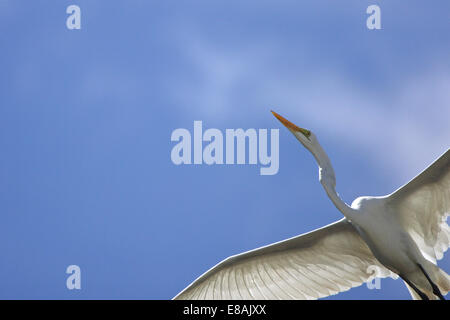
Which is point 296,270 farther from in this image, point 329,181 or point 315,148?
point 315,148

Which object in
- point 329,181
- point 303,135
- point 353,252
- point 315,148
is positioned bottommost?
point 353,252

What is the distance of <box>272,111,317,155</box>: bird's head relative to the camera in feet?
30.1

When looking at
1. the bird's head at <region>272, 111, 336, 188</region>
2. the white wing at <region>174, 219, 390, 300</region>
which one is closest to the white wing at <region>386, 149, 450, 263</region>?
the white wing at <region>174, 219, 390, 300</region>

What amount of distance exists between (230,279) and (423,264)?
288 centimetres

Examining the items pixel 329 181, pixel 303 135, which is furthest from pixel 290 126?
pixel 329 181

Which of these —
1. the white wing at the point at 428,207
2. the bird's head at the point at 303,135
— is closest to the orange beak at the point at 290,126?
the bird's head at the point at 303,135

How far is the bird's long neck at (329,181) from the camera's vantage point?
8719 mm

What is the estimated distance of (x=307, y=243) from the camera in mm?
9992

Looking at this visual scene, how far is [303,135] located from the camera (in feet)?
30.5

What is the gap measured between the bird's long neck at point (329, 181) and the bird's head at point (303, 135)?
0.36 feet

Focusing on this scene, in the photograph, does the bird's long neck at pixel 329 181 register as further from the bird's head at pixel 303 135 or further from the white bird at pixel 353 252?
the bird's head at pixel 303 135

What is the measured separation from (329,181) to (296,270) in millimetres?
1947
